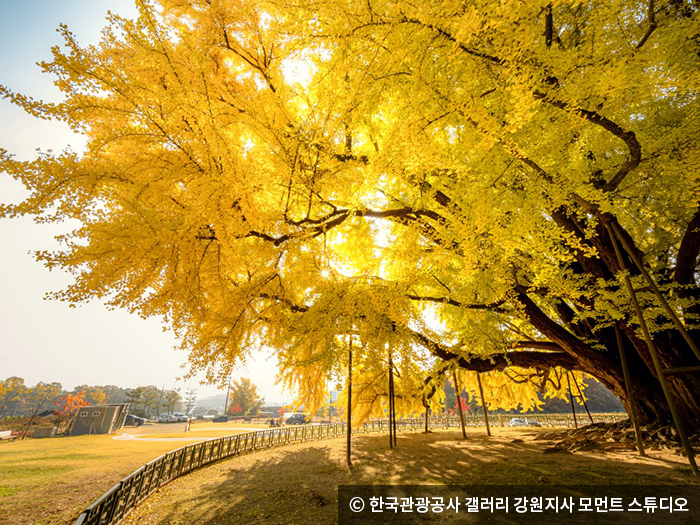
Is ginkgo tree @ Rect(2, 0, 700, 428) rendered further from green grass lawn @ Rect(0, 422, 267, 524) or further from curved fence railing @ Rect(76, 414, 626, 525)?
green grass lawn @ Rect(0, 422, 267, 524)

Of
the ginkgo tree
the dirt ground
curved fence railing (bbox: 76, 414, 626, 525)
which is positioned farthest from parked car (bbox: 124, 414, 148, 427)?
the ginkgo tree

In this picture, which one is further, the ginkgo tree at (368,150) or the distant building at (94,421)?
the distant building at (94,421)

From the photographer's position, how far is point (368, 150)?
299 inches

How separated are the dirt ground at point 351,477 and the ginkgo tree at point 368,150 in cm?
269

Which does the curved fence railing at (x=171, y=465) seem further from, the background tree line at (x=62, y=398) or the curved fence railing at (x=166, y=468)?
the background tree line at (x=62, y=398)

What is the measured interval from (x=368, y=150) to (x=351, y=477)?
850cm

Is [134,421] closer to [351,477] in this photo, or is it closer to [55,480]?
[55,480]

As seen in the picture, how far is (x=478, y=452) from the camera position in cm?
966

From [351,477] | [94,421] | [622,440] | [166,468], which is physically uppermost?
[622,440]

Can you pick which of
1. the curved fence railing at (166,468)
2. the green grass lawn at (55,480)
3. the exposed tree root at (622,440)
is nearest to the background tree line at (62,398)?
the green grass lawn at (55,480)

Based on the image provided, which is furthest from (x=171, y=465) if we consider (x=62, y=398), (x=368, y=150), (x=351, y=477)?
(x=62, y=398)

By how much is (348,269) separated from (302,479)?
239 inches

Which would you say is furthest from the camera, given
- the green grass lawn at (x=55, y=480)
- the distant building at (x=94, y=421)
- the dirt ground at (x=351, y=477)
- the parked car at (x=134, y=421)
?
the parked car at (x=134, y=421)

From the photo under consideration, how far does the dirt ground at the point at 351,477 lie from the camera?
5.32m
